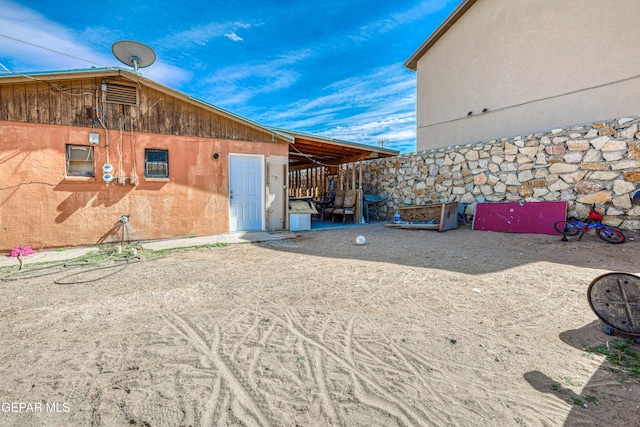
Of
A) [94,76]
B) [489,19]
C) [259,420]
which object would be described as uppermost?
[489,19]

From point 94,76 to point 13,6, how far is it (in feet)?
6.31

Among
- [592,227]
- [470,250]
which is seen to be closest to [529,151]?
[592,227]

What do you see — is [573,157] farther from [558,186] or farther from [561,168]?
[558,186]

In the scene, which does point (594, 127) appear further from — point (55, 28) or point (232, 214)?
point (55, 28)

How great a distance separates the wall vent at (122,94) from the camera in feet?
22.0

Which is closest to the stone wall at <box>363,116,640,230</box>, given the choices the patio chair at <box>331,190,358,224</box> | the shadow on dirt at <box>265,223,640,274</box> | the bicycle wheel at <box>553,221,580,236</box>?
the bicycle wheel at <box>553,221,580,236</box>

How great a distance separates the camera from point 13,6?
19.6 ft

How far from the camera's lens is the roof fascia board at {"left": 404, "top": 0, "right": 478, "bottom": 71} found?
10729mm

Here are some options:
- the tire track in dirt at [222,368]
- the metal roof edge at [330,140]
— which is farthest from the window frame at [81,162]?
the tire track in dirt at [222,368]

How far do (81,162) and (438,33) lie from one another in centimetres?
1309

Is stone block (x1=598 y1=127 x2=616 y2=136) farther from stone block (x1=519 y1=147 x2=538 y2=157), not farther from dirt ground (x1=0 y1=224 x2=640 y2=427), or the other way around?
dirt ground (x1=0 y1=224 x2=640 y2=427)

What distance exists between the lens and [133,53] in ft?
22.5

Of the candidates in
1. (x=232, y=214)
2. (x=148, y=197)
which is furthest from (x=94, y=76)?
(x=232, y=214)

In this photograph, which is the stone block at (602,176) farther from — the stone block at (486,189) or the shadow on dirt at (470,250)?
the stone block at (486,189)
